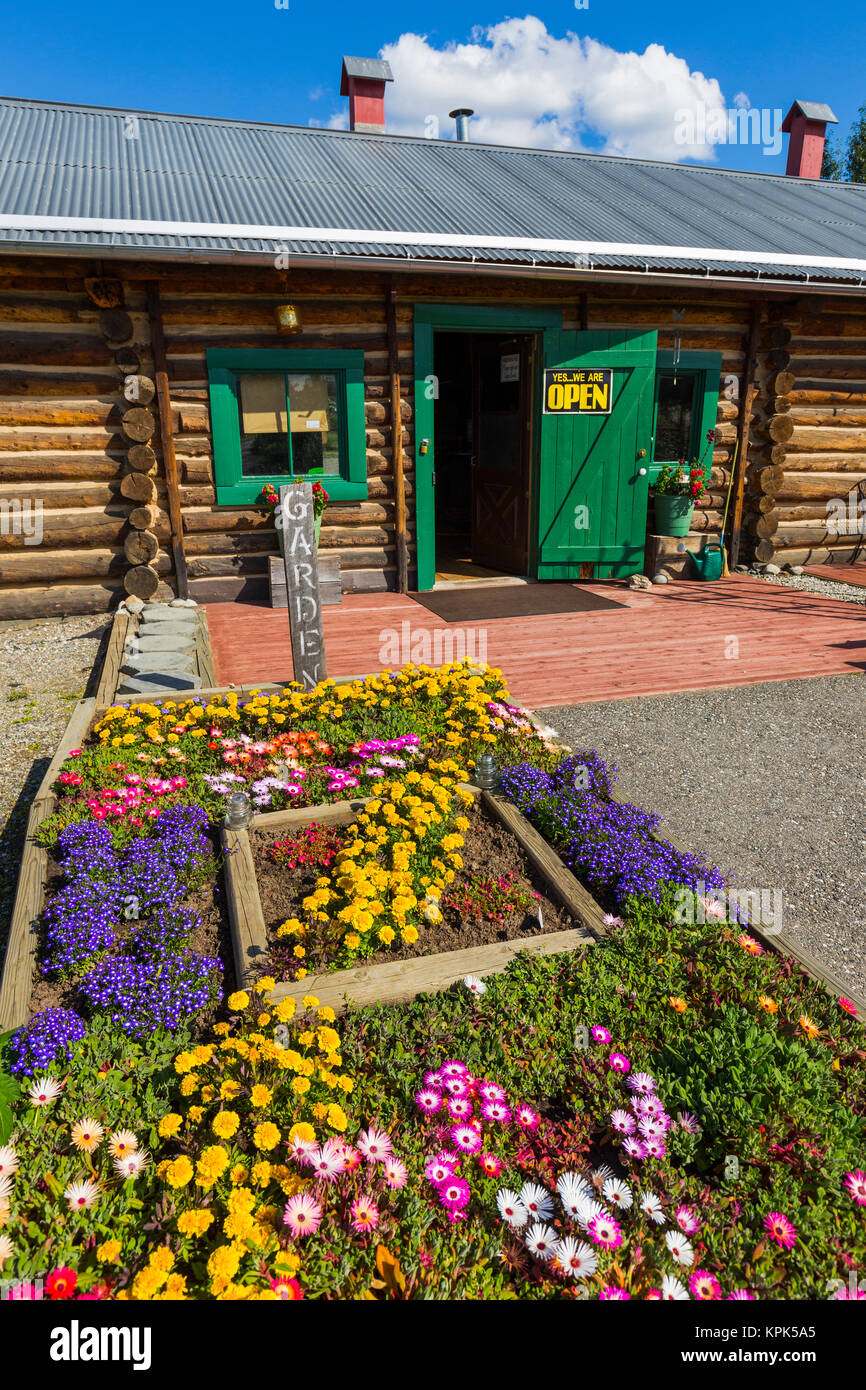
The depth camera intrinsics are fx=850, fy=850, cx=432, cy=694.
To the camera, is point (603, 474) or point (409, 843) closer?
point (409, 843)

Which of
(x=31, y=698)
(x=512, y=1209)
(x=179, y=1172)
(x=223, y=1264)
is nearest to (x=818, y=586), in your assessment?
(x=31, y=698)

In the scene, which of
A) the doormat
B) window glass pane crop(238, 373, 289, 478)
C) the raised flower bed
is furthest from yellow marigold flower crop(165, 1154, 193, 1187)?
window glass pane crop(238, 373, 289, 478)

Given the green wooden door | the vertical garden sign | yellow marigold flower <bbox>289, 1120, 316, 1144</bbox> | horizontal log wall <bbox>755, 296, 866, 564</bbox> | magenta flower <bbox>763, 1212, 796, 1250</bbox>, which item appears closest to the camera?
magenta flower <bbox>763, 1212, 796, 1250</bbox>

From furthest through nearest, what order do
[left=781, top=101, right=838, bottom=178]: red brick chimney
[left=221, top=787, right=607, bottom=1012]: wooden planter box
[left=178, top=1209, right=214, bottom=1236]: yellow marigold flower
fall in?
[left=781, top=101, right=838, bottom=178]: red brick chimney, [left=221, top=787, right=607, bottom=1012]: wooden planter box, [left=178, top=1209, right=214, bottom=1236]: yellow marigold flower

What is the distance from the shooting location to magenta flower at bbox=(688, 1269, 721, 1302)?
1826 mm

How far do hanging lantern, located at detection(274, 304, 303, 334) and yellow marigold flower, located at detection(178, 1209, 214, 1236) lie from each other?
24.3 ft

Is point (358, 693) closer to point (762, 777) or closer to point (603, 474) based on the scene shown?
point (762, 777)

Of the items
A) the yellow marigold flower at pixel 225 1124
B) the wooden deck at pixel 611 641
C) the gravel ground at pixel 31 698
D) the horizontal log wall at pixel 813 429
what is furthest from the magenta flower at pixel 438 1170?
the horizontal log wall at pixel 813 429

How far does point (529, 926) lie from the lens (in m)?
3.08

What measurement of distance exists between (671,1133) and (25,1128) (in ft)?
5.44

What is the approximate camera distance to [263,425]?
835 centimetres

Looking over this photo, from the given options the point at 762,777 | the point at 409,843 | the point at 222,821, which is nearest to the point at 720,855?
the point at 762,777

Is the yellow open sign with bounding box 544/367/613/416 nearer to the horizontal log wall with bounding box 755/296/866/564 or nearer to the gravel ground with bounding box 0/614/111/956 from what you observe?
the horizontal log wall with bounding box 755/296/866/564

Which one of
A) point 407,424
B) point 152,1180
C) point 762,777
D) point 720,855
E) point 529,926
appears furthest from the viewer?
point 407,424
